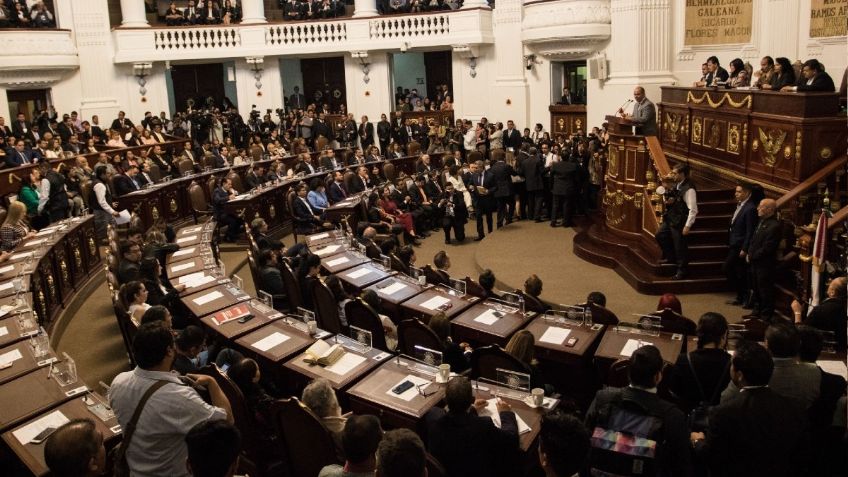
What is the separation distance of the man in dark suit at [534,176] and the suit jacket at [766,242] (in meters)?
6.27

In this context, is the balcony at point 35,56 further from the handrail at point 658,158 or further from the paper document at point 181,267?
the handrail at point 658,158

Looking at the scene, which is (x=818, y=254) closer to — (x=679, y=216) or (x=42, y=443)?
(x=679, y=216)

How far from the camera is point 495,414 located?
479cm

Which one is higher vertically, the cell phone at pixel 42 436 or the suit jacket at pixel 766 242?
the suit jacket at pixel 766 242

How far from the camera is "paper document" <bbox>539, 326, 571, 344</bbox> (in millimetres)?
6268

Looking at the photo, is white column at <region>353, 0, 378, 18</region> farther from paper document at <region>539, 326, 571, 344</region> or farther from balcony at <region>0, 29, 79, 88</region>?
paper document at <region>539, 326, 571, 344</region>

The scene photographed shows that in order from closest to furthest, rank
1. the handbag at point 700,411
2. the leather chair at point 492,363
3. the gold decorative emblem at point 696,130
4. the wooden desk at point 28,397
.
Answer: the handbag at point 700,411, the wooden desk at point 28,397, the leather chair at point 492,363, the gold decorative emblem at point 696,130

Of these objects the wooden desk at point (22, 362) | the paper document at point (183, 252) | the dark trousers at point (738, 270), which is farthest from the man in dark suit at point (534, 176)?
the wooden desk at point (22, 362)

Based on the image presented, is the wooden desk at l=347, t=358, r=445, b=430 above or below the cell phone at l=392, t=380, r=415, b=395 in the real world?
below

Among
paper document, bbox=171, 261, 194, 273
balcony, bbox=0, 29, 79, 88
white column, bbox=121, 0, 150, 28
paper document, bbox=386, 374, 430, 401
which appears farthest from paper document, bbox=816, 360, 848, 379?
white column, bbox=121, 0, 150, 28

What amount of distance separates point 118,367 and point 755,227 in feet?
24.1

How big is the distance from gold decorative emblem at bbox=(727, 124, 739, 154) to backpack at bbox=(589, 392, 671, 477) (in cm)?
746

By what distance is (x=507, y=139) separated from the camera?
18516 mm

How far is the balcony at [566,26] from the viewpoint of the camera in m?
17.4
